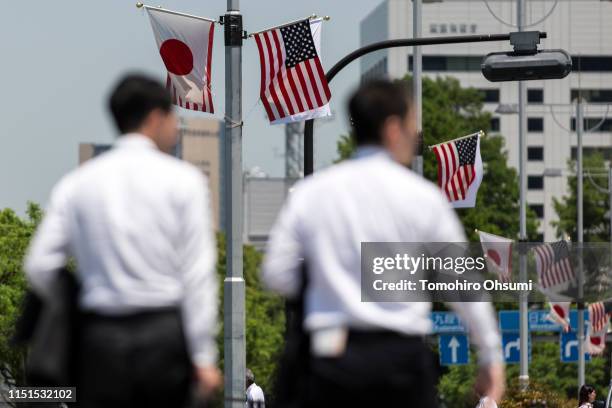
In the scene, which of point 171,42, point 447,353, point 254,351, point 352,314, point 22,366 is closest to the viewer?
point 352,314

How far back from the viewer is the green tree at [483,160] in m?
58.6

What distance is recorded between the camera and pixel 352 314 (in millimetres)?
5738

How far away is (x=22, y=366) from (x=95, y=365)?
50.6 metres

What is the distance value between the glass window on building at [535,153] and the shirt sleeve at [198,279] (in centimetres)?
12655

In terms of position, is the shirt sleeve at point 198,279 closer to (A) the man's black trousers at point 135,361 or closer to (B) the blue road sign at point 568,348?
(A) the man's black trousers at point 135,361

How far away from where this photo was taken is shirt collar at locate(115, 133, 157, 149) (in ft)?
20.2

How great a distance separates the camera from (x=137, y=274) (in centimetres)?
594

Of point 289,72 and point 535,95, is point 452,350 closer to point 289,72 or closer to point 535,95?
point 289,72

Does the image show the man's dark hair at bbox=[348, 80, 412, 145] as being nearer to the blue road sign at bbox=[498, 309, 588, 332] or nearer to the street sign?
the street sign

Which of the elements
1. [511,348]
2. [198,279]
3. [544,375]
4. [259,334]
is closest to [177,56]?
[198,279]

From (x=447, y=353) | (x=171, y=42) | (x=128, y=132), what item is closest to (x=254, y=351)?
(x=447, y=353)

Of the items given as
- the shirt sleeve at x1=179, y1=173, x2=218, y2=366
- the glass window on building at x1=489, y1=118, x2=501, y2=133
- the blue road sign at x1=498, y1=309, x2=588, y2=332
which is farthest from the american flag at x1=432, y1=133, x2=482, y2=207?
the glass window on building at x1=489, y1=118, x2=501, y2=133

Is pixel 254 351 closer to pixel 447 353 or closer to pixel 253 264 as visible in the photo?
pixel 253 264

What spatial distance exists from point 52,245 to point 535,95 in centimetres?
12847
